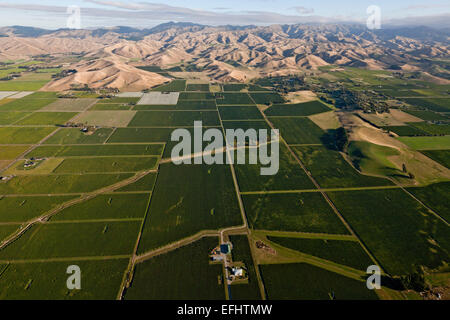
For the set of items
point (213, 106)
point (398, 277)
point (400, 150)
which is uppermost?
point (213, 106)

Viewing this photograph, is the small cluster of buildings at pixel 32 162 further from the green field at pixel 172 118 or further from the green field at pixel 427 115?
the green field at pixel 427 115

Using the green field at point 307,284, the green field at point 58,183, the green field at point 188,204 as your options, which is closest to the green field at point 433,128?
the green field at point 307,284

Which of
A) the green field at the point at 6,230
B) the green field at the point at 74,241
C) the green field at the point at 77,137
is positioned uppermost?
the green field at the point at 77,137

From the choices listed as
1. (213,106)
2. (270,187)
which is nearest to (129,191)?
(270,187)

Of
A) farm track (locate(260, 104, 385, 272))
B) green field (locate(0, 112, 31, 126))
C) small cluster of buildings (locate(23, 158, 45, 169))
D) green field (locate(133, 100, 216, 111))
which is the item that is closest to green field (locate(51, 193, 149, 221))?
small cluster of buildings (locate(23, 158, 45, 169))
